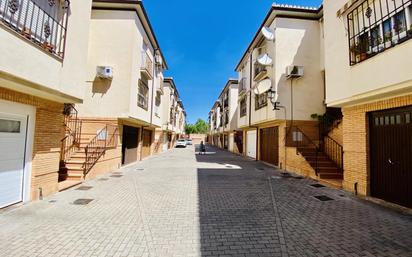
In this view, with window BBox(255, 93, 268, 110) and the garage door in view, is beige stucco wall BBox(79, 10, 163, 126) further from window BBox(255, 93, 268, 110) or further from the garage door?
window BBox(255, 93, 268, 110)

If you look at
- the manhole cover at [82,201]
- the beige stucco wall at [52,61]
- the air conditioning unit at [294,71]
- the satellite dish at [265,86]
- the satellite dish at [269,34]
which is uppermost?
the satellite dish at [269,34]

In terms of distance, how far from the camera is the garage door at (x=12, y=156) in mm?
5121

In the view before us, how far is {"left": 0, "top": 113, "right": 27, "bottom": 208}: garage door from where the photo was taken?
5.12 m

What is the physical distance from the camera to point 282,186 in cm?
824

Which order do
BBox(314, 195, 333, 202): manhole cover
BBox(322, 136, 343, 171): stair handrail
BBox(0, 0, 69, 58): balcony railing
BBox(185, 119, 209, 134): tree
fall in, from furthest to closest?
BBox(185, 119, 209, 134): tree
BBox(322, 136, 343, 171): stair handrail
BBox(314, 195, 333, 202): manhole cover
BBox(0, 0, 69, 58): balcony railing

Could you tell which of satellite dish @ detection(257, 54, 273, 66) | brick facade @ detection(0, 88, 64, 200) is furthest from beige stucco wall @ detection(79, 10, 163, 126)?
satellite dish @ detection(257, 54, 273, 66)

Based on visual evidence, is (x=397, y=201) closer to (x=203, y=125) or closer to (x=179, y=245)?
(x=179, y=245)

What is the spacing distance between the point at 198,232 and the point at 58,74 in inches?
203

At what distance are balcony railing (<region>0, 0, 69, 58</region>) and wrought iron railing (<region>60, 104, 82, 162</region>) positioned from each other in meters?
4.83

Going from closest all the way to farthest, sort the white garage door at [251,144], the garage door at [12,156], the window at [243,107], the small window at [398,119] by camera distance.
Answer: the garage door at [12,156]
the small window at [398,119]
the white garage door at [251,144]
the window at [243,107]

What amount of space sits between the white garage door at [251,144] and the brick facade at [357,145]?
11.7 metres

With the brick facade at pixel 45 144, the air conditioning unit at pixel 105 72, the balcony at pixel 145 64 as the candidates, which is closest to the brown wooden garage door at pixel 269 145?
the balcony at pixel 145 64

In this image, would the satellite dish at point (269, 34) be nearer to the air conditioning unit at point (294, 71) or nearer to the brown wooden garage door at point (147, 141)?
the air conditioning unit at point (294, 71)

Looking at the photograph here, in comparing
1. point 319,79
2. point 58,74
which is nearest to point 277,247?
point 58,74
